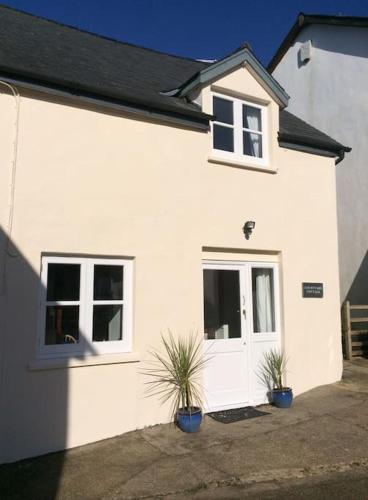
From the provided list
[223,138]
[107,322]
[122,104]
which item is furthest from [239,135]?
[107,322]

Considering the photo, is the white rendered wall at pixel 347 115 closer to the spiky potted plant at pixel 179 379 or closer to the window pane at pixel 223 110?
the window pane at pixel 223 110

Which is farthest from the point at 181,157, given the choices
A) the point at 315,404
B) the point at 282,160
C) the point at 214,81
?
the point at 315,404

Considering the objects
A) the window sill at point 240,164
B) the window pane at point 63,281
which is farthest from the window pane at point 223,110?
the window pane at point 63,281

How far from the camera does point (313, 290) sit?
28.2 feet

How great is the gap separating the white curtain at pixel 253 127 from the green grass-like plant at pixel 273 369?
3798mm

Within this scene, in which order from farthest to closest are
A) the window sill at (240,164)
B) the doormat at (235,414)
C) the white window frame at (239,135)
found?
the white window frame at (239,135) < the window sill at (240,164) < the doormat at (235,414)

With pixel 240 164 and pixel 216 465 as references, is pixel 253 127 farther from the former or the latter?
pixel 216 465

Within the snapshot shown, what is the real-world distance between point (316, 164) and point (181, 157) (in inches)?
130

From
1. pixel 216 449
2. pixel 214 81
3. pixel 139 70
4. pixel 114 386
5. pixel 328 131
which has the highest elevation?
pixel 328 131

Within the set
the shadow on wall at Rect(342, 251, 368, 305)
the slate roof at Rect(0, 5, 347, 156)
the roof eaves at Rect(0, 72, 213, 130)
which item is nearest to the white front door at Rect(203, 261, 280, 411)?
the roof eaves at Rect(0, 72, 213, 130)

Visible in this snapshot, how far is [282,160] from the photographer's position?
8516mm

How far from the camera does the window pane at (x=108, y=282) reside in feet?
21.3

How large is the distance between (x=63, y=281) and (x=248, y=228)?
3.37 m

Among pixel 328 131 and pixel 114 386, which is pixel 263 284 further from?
pixel 328 131
